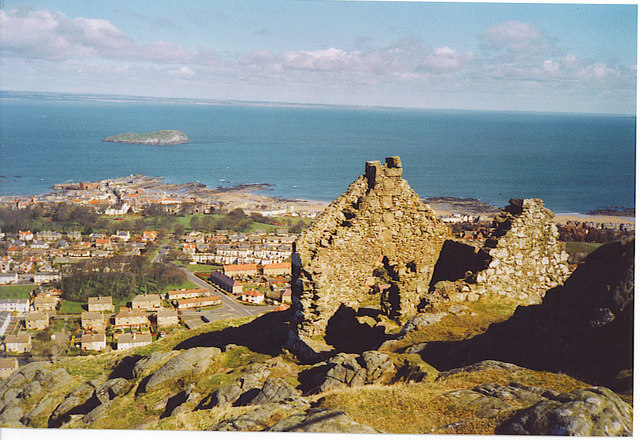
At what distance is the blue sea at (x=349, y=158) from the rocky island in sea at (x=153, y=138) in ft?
14.9

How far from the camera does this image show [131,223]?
85062mm

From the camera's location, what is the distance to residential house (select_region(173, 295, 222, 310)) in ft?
167

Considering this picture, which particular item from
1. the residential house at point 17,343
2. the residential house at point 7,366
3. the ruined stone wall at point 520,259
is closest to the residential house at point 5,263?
the residential house at point 17,343

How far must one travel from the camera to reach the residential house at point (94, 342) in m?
39.7

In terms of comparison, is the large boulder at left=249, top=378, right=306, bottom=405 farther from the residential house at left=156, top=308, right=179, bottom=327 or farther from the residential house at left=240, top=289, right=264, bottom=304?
the residential house at left=240, top=289, right=264, bottom=304

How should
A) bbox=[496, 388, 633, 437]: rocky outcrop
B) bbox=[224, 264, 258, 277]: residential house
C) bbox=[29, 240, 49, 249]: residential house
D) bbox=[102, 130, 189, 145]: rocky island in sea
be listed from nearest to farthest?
bbox=[496, 388, 633, 437]: rocky outcrop
bbox=[224, 264, 258, 277]: residential house
bbox=[29, 240, 49, 249]: residential house
bbox=[102, 130, 189, 145]: rocky island in sea

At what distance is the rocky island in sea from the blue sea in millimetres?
4529

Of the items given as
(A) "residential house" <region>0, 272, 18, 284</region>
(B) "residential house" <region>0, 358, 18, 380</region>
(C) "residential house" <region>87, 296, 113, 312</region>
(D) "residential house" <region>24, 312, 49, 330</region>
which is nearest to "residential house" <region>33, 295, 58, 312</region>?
(D) "residential house" <region>24, 312, 49, 330</region>

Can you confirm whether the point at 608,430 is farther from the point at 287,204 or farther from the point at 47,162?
the point at 47,162

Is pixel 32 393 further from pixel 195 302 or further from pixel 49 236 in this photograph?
pixel 49 236

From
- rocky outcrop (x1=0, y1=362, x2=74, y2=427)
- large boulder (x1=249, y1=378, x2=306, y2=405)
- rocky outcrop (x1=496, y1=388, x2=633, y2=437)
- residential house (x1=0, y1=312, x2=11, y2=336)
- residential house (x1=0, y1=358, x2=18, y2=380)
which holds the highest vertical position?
rocky outcrop (x1=496, y1=388, x2=633, y2=437)

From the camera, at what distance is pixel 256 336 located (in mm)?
15953

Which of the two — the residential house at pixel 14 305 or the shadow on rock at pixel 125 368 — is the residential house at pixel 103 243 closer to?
the residential house at pixel 14 305

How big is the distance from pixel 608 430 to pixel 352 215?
8095mm
